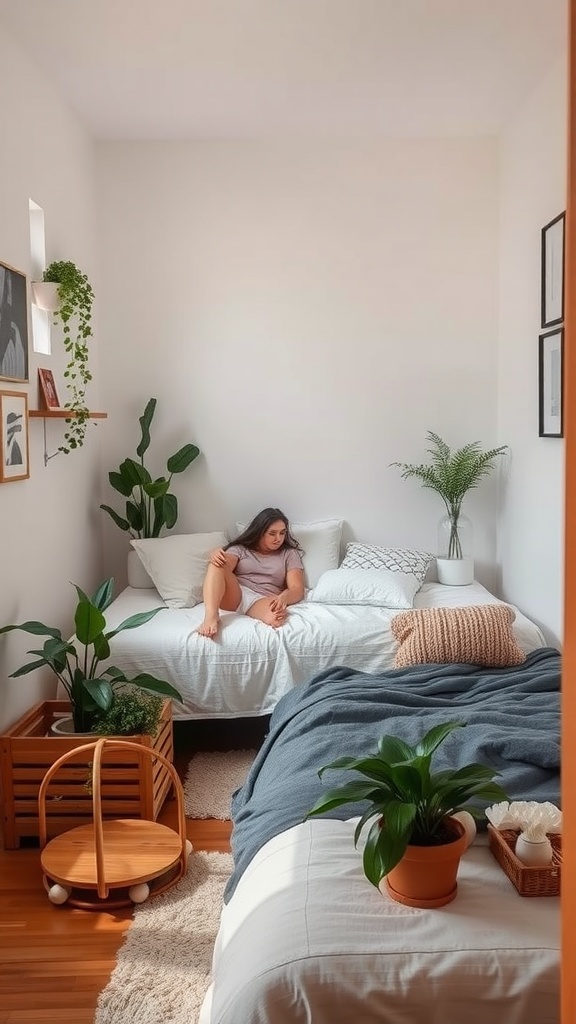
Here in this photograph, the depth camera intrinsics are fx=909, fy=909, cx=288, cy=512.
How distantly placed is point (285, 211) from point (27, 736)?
2.96m

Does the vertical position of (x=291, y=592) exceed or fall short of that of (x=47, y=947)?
it exceeds it

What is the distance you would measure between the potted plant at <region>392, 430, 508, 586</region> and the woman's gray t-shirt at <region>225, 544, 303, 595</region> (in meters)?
0.79

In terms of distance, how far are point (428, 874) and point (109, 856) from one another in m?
1.44

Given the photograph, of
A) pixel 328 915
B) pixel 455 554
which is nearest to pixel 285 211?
pixel 455 554

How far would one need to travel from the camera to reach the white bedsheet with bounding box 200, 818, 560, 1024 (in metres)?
1.48

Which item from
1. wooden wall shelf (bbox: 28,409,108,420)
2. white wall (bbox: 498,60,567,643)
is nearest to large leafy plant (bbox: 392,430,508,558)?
white wall (bbox: 498,60,567,643)

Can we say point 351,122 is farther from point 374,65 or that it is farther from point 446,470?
point 446,470

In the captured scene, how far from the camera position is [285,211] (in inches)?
187

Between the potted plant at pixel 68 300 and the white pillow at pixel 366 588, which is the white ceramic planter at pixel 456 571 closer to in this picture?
the white pillow at pixel 366 588

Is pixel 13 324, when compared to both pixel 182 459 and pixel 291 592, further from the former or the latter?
pixel 291 592

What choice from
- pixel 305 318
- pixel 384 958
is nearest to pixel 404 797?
pixel 384 958

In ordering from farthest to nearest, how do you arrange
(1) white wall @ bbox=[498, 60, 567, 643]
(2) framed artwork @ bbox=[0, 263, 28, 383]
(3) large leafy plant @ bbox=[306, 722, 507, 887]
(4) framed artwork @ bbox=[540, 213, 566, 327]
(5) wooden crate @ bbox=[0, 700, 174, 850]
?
(1) white wall @ bbox=[498, 60, 567, 643]
(4) framed artwork @ bbox=[540, 213, 566, 327]
(2) framed artwork @ bbox=[0, 263, 28, 383]
(5) wooden crate @ bbox=[0, 700, 174, 850]
(3) large leafy plant @ bbox=[306, 722, 507, 887]

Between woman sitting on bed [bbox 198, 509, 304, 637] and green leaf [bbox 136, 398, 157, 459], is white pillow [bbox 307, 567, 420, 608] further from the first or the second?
green leaf [bbox 136, 398, 157, 459]

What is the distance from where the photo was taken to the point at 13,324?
136 inches
